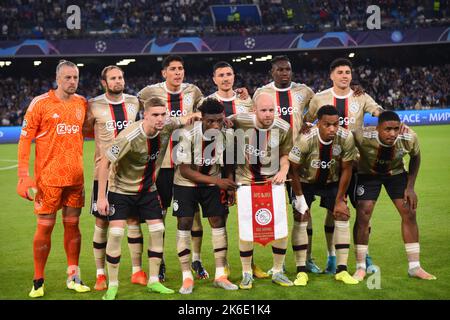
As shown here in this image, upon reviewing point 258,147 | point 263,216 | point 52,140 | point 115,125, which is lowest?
point 263,216

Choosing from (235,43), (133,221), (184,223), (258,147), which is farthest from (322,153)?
(235,43)

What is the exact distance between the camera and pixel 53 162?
21.1ft

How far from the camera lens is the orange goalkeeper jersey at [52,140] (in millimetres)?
6375

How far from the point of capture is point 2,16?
33812mm

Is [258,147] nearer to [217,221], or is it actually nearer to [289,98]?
[217,221]

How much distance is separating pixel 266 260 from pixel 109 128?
244cm

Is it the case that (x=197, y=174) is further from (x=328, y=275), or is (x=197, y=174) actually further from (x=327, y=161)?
(x=328, y=275)

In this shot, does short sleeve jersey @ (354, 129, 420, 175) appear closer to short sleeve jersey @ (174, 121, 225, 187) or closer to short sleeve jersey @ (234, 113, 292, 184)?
short sleeve jersey @ (234, 113, 292, 184)

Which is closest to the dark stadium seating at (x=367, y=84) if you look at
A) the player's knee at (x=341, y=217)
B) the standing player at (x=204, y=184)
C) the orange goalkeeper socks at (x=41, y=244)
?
the player's knee at (x=341, y=217)

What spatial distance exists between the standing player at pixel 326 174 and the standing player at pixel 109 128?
5.40 feet

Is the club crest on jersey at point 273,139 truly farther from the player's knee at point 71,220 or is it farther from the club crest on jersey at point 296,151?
the player's knee at point 71,220

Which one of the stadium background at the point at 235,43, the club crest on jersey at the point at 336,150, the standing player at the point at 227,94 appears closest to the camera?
the club crest on jersey at the point at 336,150

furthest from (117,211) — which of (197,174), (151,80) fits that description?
(151,80)

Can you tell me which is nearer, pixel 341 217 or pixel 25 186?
pixel 25 186
